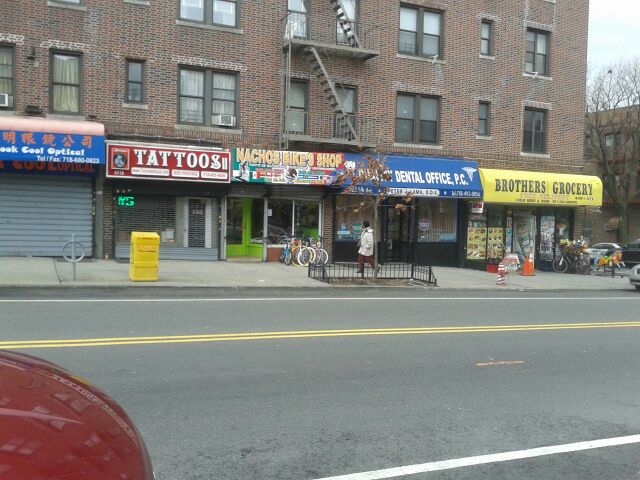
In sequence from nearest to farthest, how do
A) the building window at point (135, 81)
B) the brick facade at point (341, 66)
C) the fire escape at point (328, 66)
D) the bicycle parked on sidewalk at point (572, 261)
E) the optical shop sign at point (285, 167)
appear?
1. the brick facade at point (341, 66)
2. the building window at point (135, 81)
3. the optical shop sign at point (285, 167)
4. the fire escape at point (328, 66)
5. the bicycle parked on sidewalk at point (572, 261)

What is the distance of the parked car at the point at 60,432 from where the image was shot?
5.89 feet

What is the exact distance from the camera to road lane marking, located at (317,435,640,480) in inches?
154

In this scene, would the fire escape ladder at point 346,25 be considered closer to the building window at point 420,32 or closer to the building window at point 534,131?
the building window at point 420,32

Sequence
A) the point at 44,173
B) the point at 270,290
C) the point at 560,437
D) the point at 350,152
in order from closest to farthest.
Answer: the point at 560,437
the point at 270,290
the point at 44,173
the point at 350,152

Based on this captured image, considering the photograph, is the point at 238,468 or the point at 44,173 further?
the point at 44,173

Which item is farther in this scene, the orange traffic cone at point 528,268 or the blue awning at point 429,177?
the orange traffic cone at point 528,268

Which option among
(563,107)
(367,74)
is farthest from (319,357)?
(563,107)

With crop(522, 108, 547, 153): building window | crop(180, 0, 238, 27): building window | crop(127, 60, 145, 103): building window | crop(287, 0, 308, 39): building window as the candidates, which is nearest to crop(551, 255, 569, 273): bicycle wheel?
crop(522, 108, 547, 153): building window

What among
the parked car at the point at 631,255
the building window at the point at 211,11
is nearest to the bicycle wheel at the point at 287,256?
the building window at the point at 211,11

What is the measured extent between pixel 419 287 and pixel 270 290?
13.7 feet

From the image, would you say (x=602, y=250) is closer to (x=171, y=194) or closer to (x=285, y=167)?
(x=285, y=167)

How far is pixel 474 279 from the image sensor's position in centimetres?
1852

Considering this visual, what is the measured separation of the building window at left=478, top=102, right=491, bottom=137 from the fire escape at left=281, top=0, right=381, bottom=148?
16.2 ft

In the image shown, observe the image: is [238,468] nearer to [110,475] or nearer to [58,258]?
[110,475]
